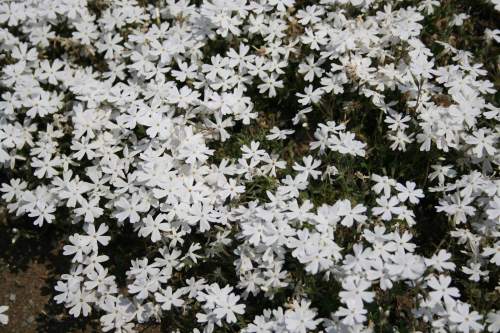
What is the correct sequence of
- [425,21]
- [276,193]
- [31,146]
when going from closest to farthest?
[276,193], [31,146], [425,21]

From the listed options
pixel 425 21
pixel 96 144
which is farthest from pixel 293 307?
pixel 425 21

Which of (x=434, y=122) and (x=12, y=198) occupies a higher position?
(x=434, y=122)

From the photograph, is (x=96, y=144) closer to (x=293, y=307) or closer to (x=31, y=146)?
(x=31, y=146)

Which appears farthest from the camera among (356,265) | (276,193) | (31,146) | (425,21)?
(425,21)

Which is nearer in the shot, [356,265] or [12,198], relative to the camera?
[356,265]

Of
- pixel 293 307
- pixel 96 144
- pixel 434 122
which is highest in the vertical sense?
pixel 434 122

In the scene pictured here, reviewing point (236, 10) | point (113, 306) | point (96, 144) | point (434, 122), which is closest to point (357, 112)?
point (434, 122)
